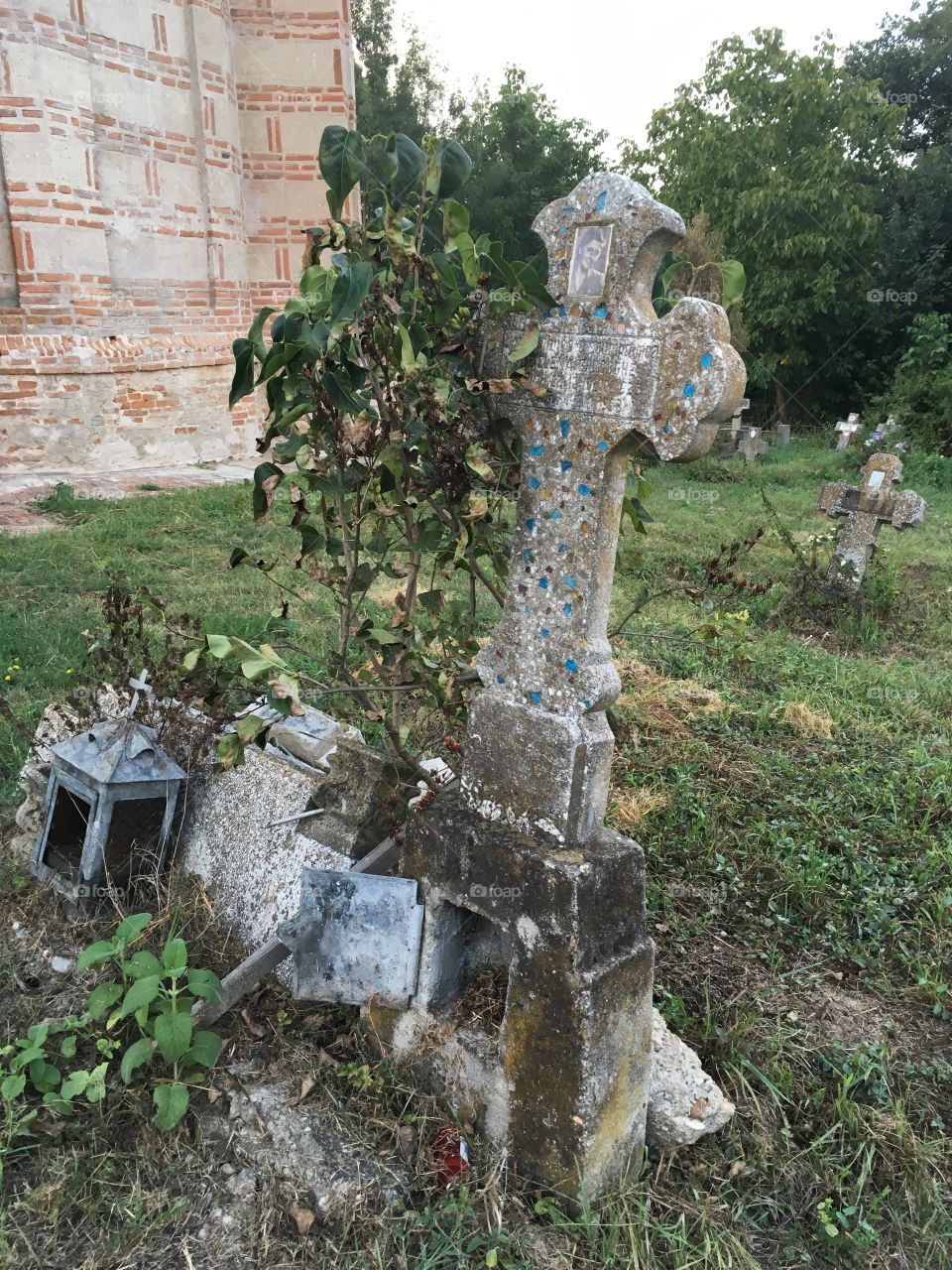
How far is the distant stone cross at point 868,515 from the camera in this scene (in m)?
6.86

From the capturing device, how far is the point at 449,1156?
2105 millimetres

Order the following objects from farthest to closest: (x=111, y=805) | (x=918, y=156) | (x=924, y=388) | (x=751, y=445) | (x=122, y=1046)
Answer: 1. (x=918, y=156)
2. (x=924, y=388)
3. (x=751, y=445)
4. (x=111, y=805)
5. (x=122, y=1046)

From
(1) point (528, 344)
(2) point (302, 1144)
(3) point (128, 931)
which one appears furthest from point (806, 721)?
(3) point (128, 931)

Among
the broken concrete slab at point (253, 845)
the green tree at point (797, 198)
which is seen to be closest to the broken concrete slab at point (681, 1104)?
the broken concrete slab at point (253, 845)

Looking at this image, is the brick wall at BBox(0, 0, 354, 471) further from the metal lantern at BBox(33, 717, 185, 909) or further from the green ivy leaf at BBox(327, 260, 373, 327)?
the green ivy leaf at BBox(327, 260, 373, 327)

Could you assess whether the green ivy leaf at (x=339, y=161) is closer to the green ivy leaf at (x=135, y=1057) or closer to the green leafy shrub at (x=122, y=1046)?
the green leafy shrub at (x=122, y=1046)

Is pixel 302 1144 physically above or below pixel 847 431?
below

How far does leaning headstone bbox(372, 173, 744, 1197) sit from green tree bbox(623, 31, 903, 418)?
706 inches

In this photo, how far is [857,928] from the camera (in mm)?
2996

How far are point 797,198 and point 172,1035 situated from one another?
19.4 meters

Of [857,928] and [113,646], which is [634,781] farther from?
[113,646]

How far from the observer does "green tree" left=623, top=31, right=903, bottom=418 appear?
1800cm

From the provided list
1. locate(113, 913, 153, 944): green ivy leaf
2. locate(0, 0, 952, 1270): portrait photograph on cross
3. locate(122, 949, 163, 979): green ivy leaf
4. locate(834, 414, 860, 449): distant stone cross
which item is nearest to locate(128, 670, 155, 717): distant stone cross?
locate(0, 0, 952, 1270): portrait photograph on cross

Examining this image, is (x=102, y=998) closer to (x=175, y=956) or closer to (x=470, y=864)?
(x=175, y=956)
